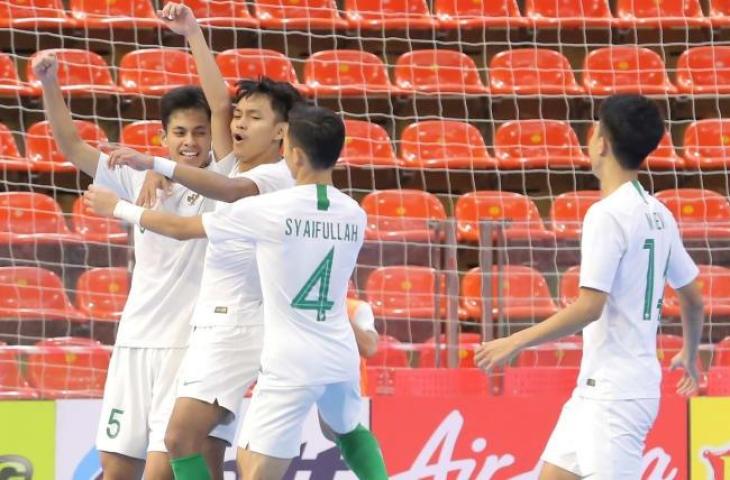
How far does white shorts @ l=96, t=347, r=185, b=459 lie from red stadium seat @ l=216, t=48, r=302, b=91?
14.4 feet

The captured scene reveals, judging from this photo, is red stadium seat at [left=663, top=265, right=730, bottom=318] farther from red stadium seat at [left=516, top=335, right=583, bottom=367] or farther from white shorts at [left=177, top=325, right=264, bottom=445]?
white shorts at [left=177, top=325, right=264, bottom=445]

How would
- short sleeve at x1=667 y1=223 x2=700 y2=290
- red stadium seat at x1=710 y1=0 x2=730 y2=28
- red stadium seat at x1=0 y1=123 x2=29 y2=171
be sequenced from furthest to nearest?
red stadium seat at x1=710 y1=0 x2=730 y2=28
red stadium seat at x1=0 y1=123 x2=29 y2=171
short sleeve at x1=667 y1=223 x2=700 y2=290

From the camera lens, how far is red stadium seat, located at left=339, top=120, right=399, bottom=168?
8906 millimetres

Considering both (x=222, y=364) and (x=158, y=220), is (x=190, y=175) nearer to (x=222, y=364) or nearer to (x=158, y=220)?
(x=158, y=220)

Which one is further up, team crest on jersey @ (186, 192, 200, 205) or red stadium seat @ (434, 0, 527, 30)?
red stadium seat @ (434, 0, 527, 30)

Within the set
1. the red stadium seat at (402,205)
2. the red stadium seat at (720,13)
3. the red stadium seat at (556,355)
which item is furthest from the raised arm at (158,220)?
the red stadium seat at (720,13)

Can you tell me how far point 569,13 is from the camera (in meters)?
10.3

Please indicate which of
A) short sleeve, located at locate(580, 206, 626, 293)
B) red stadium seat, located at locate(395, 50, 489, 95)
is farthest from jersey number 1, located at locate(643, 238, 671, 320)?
red stadium seat, located at locate(395, 50, 489, 95)

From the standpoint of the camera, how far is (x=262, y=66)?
368 inches

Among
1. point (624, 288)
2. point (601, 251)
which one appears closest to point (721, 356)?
point (624, 288)

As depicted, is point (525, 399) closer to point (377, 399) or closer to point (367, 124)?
point (377, 399)

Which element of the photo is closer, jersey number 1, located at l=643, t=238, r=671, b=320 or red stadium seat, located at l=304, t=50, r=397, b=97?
jersey number 1, located at l=643, t=238, r=671, b=320

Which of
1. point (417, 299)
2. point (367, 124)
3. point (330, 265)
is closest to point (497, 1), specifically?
point (367, 124)

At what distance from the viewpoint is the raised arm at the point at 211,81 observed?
5059 millimetres
